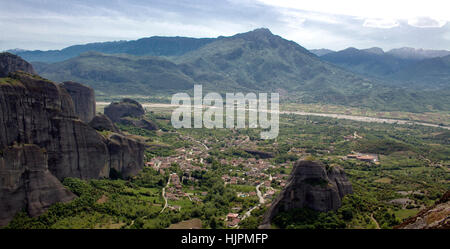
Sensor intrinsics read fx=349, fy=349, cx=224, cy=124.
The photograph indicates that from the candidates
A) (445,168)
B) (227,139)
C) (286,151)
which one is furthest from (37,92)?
(445,168)

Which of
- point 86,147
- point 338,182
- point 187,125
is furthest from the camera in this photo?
point 187,125

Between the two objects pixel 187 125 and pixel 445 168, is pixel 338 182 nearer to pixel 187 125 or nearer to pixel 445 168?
pixel 445 168

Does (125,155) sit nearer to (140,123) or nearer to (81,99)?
(81,99)

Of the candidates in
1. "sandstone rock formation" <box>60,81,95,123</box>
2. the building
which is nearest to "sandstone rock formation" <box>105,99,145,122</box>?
"sandstone rock formation" <box>60,81,95,123</box>

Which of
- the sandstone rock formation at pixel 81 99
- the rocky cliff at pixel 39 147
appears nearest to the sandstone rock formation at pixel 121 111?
the sandstone rock formation at pixel 81 99
